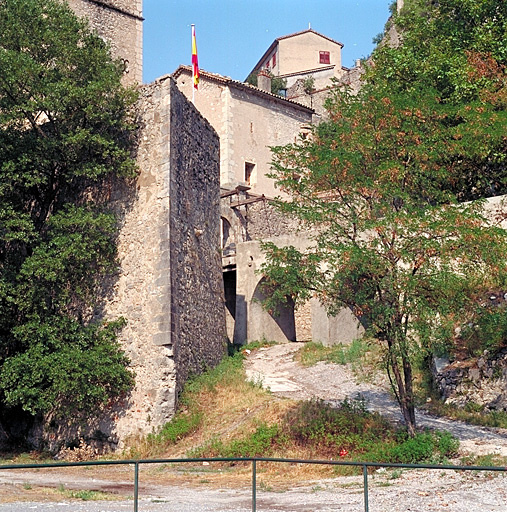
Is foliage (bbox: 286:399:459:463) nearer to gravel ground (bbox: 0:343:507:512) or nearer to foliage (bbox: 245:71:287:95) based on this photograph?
gravel ground (bbox: 0:343:507:512)

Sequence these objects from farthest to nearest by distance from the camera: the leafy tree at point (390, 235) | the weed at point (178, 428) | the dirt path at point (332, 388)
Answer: the weed at point (178, 428) < the dirt path at point (332, 388) < the leafy tree at point (390, 235)

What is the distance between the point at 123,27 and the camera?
31359mm

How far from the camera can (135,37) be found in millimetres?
31719

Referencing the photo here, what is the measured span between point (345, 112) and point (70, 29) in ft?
20.7

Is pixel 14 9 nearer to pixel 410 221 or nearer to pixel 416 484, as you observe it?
pixel 410 221

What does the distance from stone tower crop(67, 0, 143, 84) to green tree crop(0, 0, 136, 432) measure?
14.5 meters

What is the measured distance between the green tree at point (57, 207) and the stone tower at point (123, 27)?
570 inches

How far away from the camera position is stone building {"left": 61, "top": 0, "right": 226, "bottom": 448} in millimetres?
14750

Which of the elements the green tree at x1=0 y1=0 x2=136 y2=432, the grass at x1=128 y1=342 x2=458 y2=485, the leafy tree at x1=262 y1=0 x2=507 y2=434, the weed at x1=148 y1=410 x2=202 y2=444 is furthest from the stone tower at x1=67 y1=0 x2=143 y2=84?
the weed at x1=148 y1=410 x2=202 y2=444

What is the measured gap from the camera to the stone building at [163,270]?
14750 mm

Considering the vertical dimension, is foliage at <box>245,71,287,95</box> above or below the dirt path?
above

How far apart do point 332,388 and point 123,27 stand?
2097cm

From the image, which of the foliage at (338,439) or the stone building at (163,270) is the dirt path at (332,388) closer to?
the foliage at (338,439)

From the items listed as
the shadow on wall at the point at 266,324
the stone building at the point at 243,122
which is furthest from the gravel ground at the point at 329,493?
the stone building at the point at 243,122
